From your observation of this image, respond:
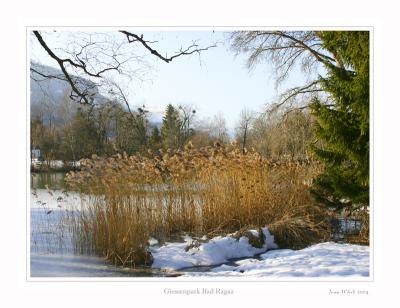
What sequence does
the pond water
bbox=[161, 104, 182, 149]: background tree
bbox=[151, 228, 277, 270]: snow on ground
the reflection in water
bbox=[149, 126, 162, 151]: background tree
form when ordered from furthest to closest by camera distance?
bbox=[161, 104, 182, 149]: background tree, bbox=[149, 126, 162, 151]: background tree, the reflection in water, bbox=[151, 228, 277, 270]: snow on ground, the pond water

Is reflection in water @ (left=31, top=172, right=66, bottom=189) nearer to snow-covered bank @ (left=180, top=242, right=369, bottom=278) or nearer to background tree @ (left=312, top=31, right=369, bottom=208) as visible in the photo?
snow-covered bank @ (left=180, top=242, right=369, bottom=278)

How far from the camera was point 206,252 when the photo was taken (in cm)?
519

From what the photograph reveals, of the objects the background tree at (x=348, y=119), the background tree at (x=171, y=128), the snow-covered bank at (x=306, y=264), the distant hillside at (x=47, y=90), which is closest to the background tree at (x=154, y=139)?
the background tree at (x=171, y=128)

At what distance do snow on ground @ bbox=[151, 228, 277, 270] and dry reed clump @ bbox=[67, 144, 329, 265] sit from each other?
222 mm

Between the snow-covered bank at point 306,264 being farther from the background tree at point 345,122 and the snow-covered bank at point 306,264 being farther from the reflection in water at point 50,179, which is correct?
the reflection in water at point 50,179

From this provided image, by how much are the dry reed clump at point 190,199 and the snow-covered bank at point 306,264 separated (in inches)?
27.0

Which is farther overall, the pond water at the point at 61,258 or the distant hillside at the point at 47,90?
the distant hillside at the point at 47,90

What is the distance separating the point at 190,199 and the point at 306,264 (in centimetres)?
223

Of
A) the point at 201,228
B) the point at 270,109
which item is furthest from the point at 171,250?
the point at 270,109

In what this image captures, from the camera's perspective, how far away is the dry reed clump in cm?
531

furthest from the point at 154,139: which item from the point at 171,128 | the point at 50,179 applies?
the point at 50,179

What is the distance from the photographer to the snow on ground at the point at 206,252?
5004 millimetres

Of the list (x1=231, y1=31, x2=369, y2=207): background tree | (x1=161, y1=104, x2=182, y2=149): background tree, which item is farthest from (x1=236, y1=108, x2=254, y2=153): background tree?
(x1=231, y1=31, x2=369, y2=207): background tree
